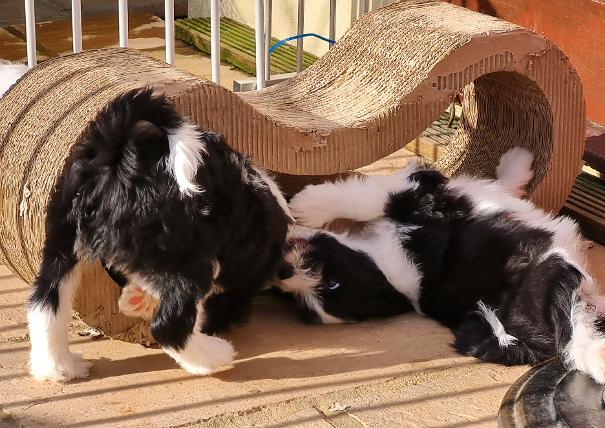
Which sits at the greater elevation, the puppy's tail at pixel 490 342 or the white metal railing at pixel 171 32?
the white metal railing at pixel 171 32

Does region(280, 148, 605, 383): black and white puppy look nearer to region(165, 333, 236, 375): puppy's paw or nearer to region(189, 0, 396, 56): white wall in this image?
region(165, 333, 236, 375): puppy's paw

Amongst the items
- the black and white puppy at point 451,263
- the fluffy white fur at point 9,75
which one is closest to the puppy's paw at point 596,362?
the black and white puppy at point 451,263

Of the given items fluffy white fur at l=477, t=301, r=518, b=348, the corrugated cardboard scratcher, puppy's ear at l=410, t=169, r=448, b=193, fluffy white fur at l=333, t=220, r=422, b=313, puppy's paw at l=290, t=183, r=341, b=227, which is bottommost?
fluffy white fur at l=477, t=301, r=518, b=348

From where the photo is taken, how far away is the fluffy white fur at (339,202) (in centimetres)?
395

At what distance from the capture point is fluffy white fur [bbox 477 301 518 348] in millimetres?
3531

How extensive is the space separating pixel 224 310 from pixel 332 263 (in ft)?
1.48

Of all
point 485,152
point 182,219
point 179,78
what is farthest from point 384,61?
point 182,219

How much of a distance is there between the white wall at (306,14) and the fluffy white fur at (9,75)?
9.38 ft

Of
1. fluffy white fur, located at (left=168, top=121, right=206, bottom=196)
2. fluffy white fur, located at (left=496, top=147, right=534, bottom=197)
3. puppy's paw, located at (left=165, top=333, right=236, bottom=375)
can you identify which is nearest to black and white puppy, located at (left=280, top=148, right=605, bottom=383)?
fluffy white fur, located at (left=496, top=147, right=534, bottom=197)

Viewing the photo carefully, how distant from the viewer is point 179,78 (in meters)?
3.49

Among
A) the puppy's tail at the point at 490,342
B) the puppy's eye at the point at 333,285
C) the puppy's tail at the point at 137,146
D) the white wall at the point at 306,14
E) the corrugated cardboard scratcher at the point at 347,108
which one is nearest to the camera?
the puppy's tail at the point at 137,146

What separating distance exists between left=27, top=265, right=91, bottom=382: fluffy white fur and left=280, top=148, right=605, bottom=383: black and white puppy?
0.82m

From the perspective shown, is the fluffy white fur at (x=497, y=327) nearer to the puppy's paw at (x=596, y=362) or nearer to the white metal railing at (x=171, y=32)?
the puppy's paw at (x=596, y=362)

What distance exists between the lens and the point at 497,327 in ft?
11.7
